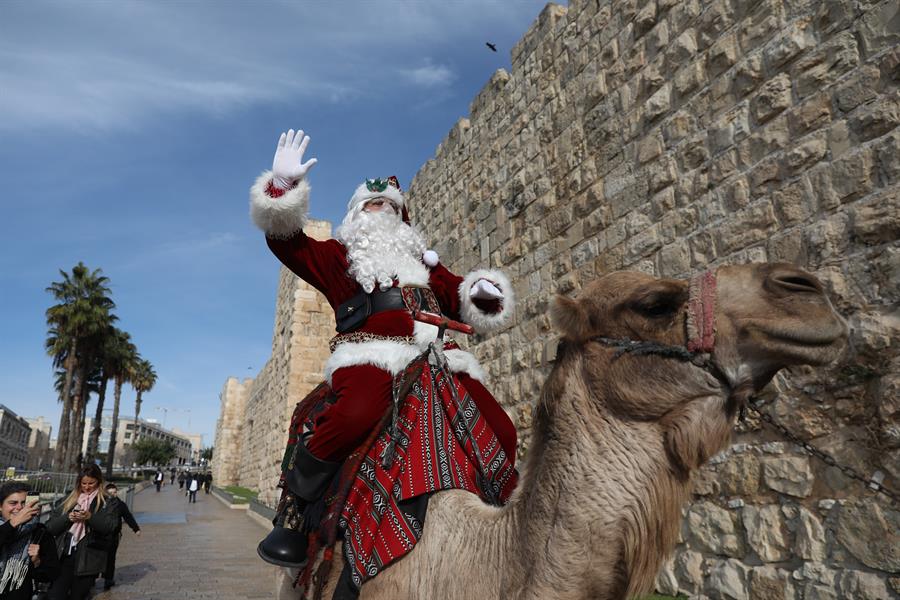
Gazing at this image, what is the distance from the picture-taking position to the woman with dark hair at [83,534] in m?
6.50

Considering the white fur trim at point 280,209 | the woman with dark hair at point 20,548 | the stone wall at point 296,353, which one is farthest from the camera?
the stone wall at point 296,353

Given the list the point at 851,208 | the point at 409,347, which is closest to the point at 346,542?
the point at 409,347

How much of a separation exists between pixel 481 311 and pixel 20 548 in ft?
12.6

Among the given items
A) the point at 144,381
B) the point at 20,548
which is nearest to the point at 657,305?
the point at 20,548

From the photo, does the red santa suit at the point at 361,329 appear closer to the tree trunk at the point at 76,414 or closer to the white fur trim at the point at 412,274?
the white fur trim at the point at 412,274

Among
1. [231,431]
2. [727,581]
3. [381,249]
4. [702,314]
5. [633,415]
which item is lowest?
[727,581]

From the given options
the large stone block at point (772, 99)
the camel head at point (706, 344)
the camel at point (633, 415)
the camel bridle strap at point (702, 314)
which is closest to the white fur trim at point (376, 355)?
the camel at point (633, 415)

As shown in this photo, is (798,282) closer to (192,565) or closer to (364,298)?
(364,298)

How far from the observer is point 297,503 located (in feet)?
8.96

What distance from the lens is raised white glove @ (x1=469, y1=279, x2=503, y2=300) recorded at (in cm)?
305

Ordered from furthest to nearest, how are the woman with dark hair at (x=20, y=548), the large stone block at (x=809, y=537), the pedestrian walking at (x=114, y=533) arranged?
1. the pedestrian walking at (x=114, y=533)
2. the woman with dark hair at (x=20, y=548)
3. the large stone block at (x=809, y=537)

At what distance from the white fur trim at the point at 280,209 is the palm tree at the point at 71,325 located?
37901 mm

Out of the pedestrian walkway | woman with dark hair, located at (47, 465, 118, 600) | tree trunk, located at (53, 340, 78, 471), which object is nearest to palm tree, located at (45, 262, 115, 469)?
tree trunk, located at (53, 340, 78, 471)

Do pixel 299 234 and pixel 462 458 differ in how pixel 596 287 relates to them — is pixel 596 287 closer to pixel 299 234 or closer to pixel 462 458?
pixel 462 458
